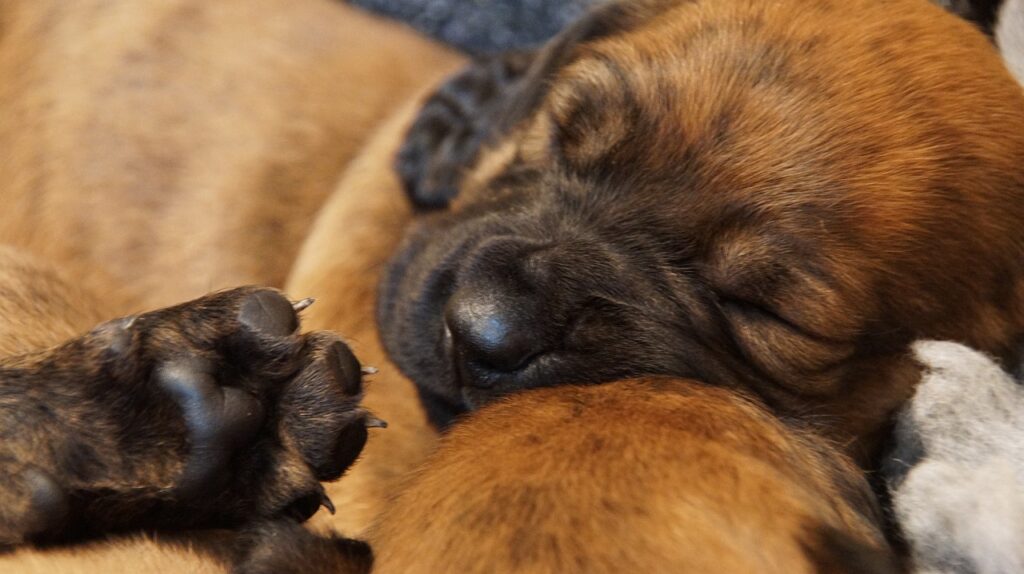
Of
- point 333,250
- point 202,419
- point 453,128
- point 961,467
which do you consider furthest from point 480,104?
point 961,467

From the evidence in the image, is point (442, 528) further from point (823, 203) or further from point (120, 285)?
Answer: point (120, 285)

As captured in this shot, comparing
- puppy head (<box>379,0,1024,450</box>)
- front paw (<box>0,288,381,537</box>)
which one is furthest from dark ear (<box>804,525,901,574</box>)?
front paw (<box>0,288,381,537</box>)

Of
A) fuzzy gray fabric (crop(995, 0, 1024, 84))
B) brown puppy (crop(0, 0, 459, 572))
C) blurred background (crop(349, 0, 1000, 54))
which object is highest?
fuzzy gray fabric (crop(995, 0, 1024, 84))

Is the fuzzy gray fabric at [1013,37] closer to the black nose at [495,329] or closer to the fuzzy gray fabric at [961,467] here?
the fuzzy gray fabric at [961,467]

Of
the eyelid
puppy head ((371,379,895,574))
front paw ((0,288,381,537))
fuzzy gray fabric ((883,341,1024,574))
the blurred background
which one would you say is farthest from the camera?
the blurred background

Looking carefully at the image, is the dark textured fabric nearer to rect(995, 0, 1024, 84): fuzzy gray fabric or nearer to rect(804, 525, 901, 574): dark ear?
rect(995, 0, 1024, 84): fuzzy gray fabric

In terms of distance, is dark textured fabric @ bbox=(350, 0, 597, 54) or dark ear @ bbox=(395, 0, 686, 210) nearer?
dark ear @ bbox=(395, 0, 686, 210)

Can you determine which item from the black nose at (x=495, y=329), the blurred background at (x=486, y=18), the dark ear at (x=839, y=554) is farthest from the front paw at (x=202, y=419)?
the blurred background at (x=486, y=18)
